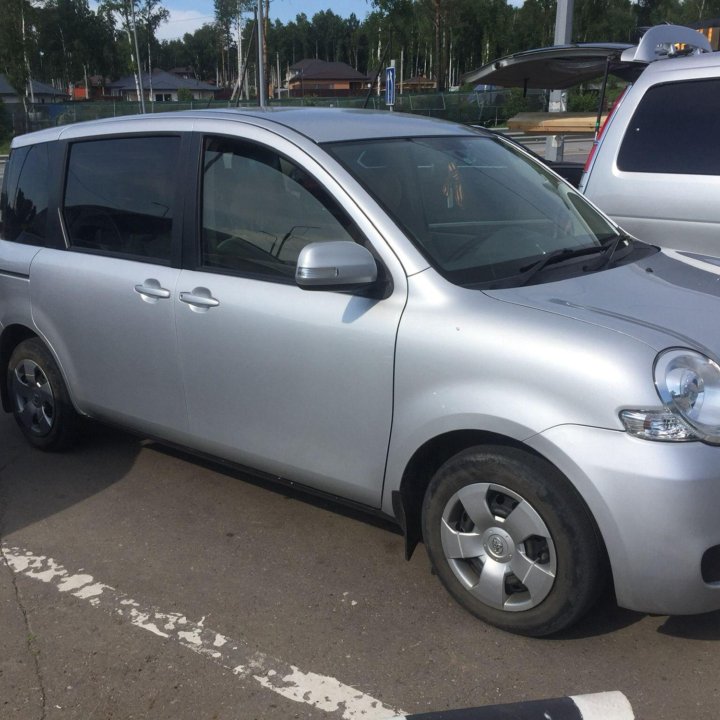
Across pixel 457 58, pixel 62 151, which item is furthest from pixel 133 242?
pixel 457 58

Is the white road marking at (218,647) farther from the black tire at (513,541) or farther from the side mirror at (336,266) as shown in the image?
the side mirror at (336,266)

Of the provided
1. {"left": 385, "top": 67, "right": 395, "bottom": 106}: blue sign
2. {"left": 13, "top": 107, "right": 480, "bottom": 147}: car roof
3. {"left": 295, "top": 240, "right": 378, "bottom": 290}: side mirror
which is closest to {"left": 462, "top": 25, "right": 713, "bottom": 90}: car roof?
{"left": 13, "top": 107, "right": 480, "bottom": 147}: car roof

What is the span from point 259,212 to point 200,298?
1.43ft

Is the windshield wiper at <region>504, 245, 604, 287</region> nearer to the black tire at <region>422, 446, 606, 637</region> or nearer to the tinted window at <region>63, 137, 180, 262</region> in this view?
the black tire at <region>422, 446, 606, 637</region>

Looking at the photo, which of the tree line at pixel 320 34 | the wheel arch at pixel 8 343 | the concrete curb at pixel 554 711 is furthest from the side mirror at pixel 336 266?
the tree line at pixel 320 34

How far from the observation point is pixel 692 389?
104 inches

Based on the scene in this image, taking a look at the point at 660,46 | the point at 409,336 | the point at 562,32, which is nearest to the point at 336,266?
the point at 409,336

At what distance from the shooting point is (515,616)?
9.82ft

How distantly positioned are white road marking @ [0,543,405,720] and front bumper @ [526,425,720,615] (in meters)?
0.85

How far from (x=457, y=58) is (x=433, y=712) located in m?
105

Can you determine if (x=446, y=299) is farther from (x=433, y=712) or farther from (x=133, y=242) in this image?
(x=133, y=242)

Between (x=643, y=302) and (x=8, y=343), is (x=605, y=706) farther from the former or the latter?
(x=8, y=343)

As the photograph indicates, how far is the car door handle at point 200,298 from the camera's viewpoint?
11.9 ft

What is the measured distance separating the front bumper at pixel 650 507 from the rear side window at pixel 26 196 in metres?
3.09
